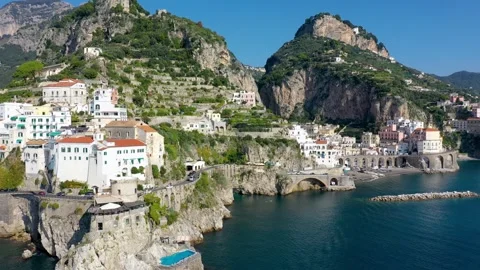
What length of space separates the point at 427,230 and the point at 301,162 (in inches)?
952

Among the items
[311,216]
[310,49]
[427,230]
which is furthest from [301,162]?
[310,49]

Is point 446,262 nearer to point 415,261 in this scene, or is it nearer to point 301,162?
point 415,261

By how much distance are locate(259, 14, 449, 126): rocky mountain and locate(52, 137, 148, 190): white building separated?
78.7 m

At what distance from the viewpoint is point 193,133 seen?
5700 cm

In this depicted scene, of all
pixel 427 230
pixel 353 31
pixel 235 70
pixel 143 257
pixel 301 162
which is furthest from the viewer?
pixel 353 31

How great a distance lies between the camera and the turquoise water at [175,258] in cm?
2977

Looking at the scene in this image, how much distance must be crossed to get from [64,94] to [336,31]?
13029cm

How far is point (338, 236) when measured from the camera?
3897 cm

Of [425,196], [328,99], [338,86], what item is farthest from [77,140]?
[328,99]

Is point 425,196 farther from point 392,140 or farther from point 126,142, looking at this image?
point 392,140

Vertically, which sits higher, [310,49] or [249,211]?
[310,49]

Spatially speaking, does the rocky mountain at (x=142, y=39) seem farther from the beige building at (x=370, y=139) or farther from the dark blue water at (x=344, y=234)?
the dark blue water at (x=344, y=234)

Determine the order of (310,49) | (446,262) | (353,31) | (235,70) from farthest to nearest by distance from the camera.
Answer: (353,31) → (310,49) → (235,70) → (446,262)

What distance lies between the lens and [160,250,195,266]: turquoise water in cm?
2977
